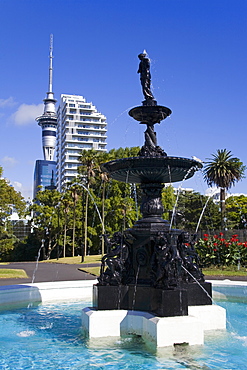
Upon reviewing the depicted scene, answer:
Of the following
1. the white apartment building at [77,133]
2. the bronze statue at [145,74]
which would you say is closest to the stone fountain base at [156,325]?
the bronze statue at [145,74]

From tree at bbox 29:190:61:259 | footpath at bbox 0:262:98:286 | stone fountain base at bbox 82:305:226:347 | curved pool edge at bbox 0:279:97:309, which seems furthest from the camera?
tree at bbox 29:190:61:259

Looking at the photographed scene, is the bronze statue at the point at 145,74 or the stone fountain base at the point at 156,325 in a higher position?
the bronze statue at the point at 145,74

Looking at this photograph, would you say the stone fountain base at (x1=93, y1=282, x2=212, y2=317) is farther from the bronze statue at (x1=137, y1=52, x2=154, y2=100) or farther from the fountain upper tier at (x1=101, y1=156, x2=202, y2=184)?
the bronze statue at (x1=137, y1=52, x2=154, y2=100)

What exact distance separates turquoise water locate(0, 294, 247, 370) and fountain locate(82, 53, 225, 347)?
12.3 inches

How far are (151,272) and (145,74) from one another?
4.79 m

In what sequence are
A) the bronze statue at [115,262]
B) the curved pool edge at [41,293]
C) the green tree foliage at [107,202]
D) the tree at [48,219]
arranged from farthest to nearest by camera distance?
1. the tree at [48,219]
2. the green tree foliage at [107,202]
3. the curved pool edge at [41,293]
4. the bronze statue at [115,262]

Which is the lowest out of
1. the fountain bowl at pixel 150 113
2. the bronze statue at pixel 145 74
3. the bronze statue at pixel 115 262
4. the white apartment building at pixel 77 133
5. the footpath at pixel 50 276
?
the footpath at pixel 50 276

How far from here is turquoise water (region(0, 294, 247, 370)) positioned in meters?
5.60

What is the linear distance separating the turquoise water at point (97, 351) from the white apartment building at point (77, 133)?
11972cm

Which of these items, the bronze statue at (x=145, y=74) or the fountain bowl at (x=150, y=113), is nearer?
the fountain bowl at (x=150, y=113)

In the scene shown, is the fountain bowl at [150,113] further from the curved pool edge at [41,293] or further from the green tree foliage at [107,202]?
the green tree foliage at [107,202]

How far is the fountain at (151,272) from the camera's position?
6879mm

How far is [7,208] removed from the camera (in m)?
40.6

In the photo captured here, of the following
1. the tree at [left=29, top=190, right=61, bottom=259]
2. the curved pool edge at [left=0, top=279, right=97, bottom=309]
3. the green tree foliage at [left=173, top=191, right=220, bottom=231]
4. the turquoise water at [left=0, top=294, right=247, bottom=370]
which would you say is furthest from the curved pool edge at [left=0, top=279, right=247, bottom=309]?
the green tree foliage at [left=173, top=191, right=220, bottom=231]
